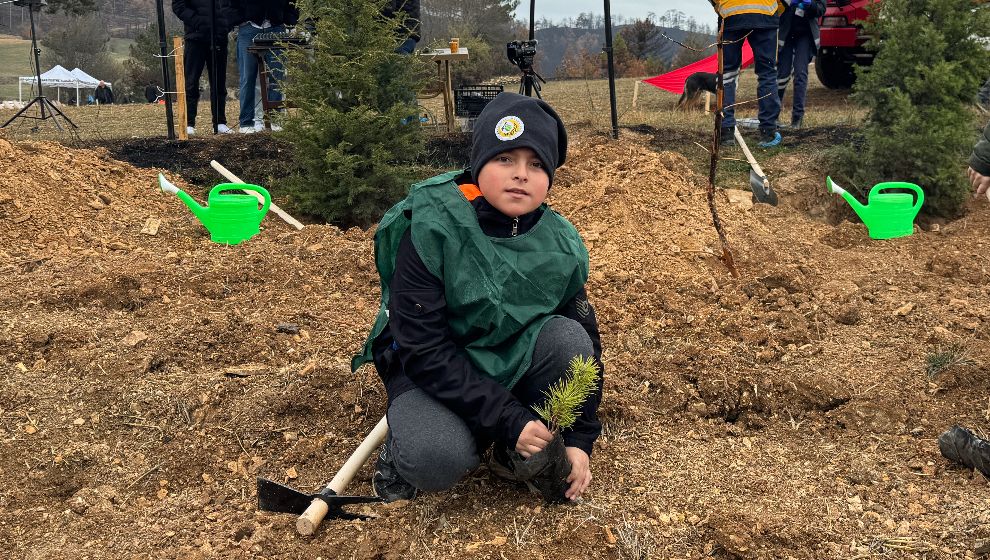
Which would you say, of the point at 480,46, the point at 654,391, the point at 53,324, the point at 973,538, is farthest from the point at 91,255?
the point at 480,46

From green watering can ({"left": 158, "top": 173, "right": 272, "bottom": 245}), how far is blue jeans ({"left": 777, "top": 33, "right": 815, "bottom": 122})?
213 inches

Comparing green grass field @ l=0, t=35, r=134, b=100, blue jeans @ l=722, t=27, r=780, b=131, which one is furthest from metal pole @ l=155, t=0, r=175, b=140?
green grass field @ l=0, t=35, r=134, b=100

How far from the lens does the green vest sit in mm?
2223

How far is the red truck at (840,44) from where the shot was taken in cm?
1092

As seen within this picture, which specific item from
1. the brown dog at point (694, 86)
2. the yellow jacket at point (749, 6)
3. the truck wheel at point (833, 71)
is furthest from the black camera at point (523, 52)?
the truck wheel at point (833, 71)

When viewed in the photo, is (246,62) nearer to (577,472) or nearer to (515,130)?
(515,130)

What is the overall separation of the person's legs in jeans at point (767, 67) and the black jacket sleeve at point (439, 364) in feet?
19.3

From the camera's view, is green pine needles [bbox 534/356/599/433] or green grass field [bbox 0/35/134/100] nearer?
green pine needles [bbox 534/356/599/433]

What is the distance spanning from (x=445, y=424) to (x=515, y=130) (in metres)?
0.81

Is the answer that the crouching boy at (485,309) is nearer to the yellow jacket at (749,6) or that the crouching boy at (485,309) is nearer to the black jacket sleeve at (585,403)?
the black jacket sleeve at (585,403)

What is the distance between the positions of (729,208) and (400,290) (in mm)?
3754

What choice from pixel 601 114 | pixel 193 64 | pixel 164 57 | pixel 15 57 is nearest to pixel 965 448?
pixel 164 57

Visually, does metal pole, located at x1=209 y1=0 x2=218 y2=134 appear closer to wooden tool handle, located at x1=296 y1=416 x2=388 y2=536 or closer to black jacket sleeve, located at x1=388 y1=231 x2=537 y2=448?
wooden tool handle, located at x1=296 y1=416 x2=388 y2=536

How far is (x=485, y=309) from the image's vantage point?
7.36 feet
